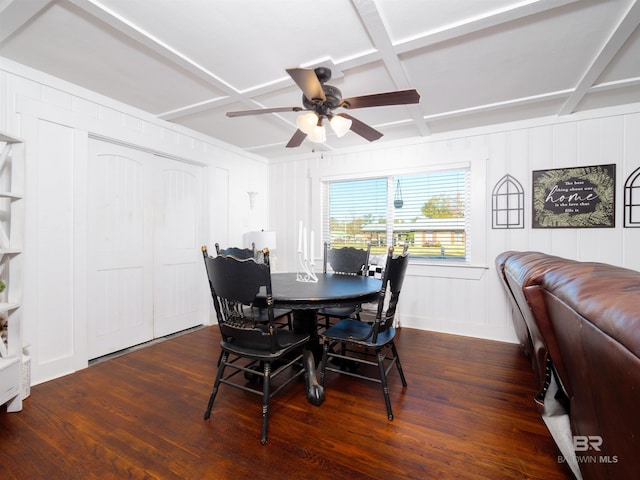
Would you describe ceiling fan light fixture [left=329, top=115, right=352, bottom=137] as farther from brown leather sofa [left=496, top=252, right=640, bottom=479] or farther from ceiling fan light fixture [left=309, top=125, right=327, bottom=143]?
brown leather sofa [left=496, top=252, right=640, bottom=479]

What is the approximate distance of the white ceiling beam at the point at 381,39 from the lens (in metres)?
1.66

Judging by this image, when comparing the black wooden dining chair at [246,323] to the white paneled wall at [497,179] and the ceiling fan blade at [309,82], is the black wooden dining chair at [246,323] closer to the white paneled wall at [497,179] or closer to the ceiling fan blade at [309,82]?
the ceiling fan blade at [309,82]

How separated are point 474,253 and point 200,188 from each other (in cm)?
340

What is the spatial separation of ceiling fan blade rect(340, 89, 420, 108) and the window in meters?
2.16

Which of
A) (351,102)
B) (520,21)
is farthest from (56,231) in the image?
(520,21)

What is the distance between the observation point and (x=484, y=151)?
3480mm

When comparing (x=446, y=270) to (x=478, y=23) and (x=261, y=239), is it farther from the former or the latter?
(x=478, y=23)

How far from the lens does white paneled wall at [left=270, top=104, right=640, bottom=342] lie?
9.65 ft

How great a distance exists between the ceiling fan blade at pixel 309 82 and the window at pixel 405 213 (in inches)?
93.8

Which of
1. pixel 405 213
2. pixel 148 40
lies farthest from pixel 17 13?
pixel 405 213

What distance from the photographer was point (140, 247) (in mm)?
3219

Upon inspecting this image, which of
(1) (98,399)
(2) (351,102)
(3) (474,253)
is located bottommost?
(1) (98,399)

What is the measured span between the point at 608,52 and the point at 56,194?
4.13 meters

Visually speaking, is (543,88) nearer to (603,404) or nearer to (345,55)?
(345,55)
